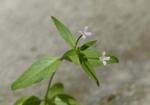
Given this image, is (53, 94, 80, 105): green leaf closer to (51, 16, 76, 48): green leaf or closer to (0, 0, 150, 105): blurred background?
(51, 16, 76, 48): green leaf

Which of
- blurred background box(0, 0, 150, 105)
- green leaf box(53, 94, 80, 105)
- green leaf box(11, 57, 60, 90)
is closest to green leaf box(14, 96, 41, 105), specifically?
green leaf box(53, 94, 80, 105)

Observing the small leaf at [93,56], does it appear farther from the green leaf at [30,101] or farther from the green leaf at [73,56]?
the green leaf at [30,101]

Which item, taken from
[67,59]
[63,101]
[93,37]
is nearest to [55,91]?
[63,101]

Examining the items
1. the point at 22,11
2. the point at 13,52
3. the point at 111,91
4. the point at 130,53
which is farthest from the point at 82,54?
the point at 22,11

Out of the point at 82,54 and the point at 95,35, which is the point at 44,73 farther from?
the point at 95,35

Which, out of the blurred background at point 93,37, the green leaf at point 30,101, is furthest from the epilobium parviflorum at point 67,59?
the blurred background at point 93,37

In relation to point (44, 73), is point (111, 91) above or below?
above

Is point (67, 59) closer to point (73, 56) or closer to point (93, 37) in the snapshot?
point (73, 56)
